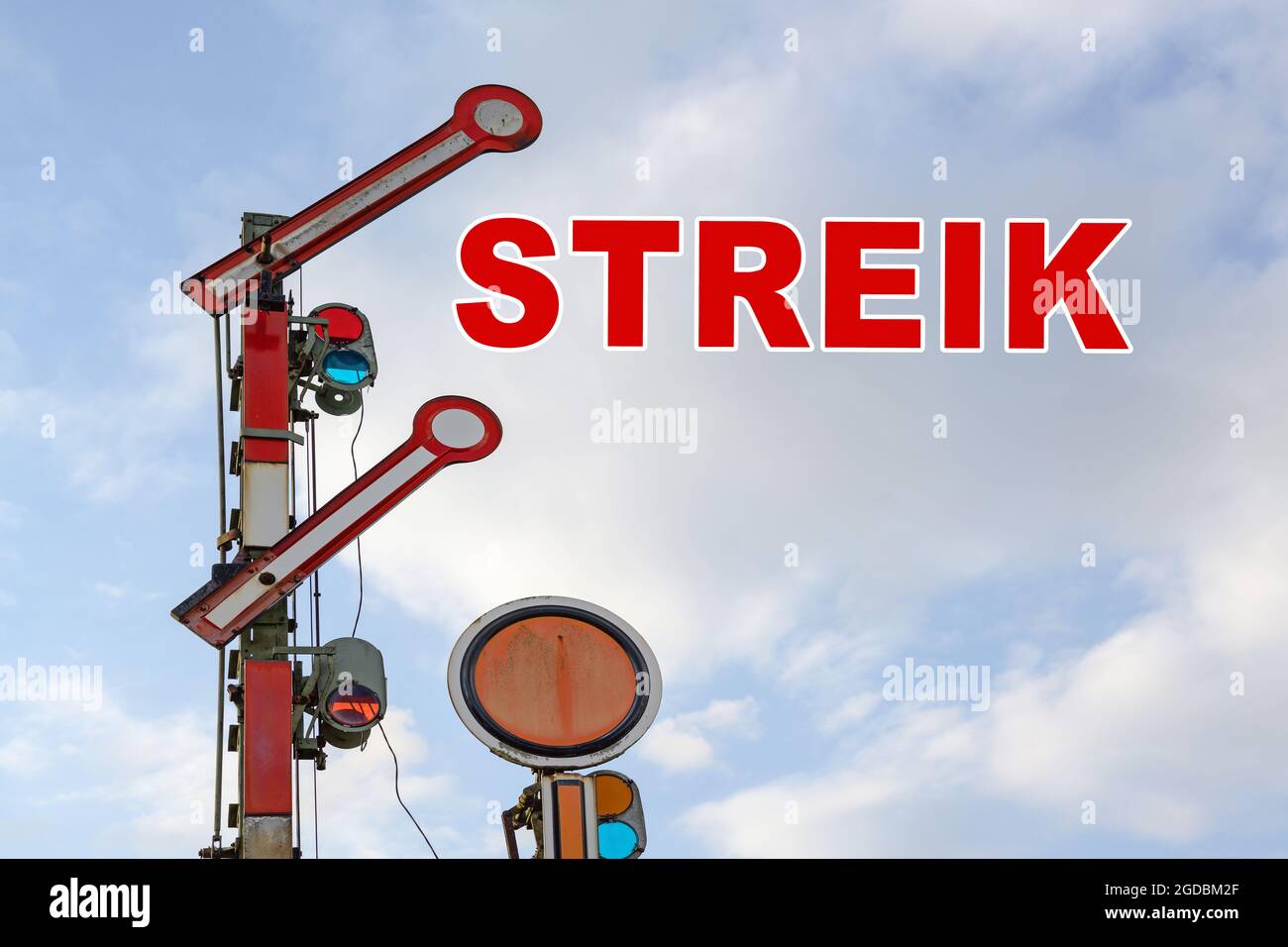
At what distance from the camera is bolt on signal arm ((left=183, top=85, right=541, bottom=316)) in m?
18.6

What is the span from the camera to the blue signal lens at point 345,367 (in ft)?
60.4

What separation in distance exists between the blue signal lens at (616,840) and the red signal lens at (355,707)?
2658mm

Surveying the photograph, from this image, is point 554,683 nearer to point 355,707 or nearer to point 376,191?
point 355,707

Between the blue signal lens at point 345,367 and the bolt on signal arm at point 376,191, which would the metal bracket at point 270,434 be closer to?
the blue signal lens at point 345,367

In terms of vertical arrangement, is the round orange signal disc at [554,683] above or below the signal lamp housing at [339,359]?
below

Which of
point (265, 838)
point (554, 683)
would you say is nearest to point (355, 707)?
point (265, 838)

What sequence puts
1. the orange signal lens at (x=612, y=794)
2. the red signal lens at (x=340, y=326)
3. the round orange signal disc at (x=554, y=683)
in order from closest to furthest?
the round orange signal disc at (x=554, y=683) → the orange signal lens at (x=612, y=794) → the red signal lens at (x=340, y=326)

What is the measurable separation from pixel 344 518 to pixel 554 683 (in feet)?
10.5

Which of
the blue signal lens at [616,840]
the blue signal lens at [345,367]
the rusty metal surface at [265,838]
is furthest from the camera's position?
the blue signal lens at [345,367]

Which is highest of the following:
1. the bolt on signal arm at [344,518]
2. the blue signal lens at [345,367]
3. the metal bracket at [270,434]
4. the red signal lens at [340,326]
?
the red signal lens at [340,326]

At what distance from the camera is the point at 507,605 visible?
16.0m

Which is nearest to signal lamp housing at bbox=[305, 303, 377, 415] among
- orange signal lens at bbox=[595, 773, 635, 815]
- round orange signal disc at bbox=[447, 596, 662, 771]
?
round orange signal disc at bbox=[447, 596, 662, 771]

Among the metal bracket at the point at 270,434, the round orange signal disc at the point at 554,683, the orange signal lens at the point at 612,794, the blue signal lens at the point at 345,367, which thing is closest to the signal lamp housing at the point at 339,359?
the blue signal lens at the point at 345,367
